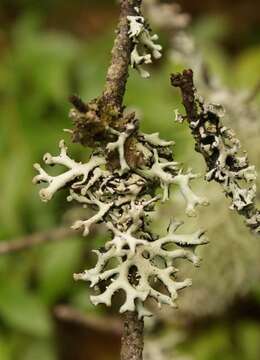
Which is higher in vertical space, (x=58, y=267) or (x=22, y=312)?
(x=58, y=267)

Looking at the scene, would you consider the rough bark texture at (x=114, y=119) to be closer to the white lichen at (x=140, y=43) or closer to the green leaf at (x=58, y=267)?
the white lichen at (x=140, y=43)

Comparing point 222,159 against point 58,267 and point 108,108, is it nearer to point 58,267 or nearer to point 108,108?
point 108,108

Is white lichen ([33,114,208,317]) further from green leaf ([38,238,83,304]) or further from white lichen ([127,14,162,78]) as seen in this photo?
green leaf ([38,238,83,304])

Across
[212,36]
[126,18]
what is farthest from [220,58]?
[126,18]

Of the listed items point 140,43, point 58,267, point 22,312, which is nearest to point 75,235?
point 58,267

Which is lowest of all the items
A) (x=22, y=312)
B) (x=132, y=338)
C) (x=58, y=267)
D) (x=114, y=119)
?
(x=132, y=338)

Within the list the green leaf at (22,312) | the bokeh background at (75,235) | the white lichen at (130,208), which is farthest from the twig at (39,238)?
the white lichen at (130,208)

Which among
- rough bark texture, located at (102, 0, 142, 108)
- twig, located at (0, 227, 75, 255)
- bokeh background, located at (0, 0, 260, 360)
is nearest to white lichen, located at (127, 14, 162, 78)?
rough bark texture, located at (102, 0, 142, 108)
